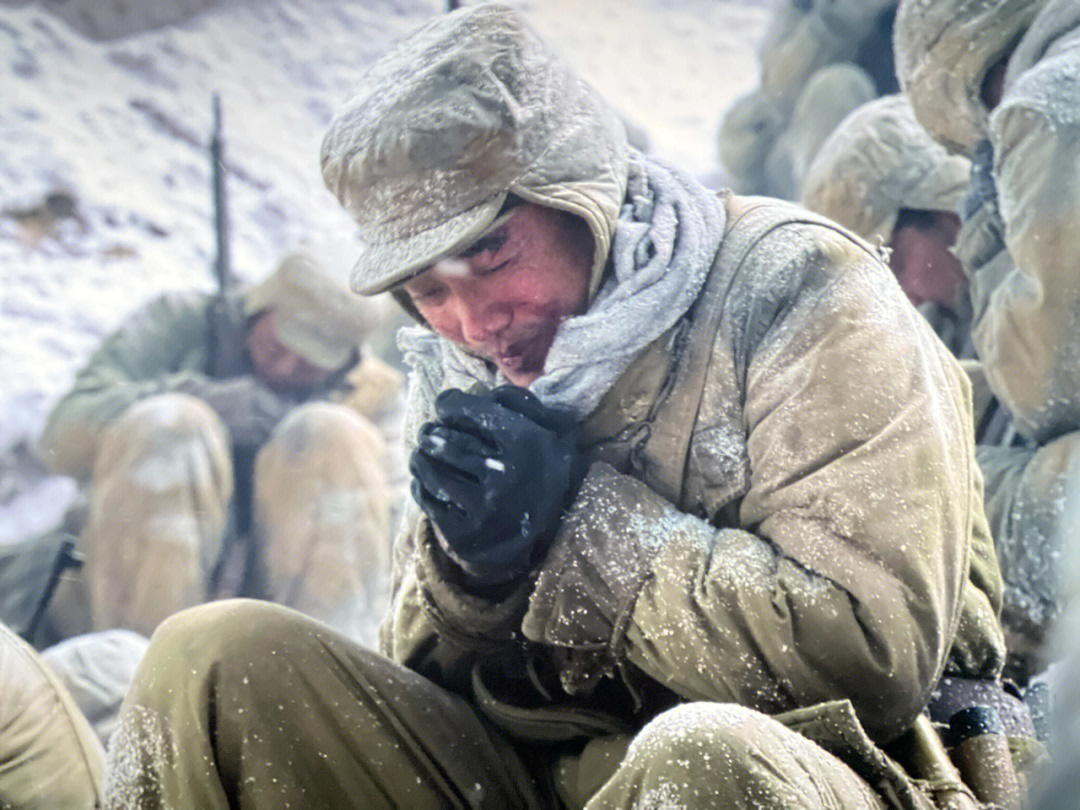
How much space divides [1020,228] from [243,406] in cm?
228

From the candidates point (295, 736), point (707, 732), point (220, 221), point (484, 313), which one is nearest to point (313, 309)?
point (220, 221)

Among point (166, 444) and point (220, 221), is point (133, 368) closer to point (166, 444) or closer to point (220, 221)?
point (220, 221)

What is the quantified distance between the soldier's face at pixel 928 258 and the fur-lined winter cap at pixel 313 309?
67.0 inches

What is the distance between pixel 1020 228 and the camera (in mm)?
1565

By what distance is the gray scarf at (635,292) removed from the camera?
105cm

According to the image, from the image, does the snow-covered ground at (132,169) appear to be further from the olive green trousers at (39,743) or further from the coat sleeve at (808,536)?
the coat sleeve at (808,536)

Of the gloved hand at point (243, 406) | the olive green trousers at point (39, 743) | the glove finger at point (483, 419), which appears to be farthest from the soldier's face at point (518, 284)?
the gloved hand at point (243, 406)

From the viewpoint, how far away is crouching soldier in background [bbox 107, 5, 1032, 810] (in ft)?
3.03

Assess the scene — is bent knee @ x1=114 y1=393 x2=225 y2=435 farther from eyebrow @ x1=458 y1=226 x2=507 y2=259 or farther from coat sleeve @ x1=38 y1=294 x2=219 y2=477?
eyebrow @ x1=458 y1=226 x2=507 y2=259

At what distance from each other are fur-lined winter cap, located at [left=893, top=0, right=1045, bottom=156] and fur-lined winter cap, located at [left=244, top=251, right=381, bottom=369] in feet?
6.19

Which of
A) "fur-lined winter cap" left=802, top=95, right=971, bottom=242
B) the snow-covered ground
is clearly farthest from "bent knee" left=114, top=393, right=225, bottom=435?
"fur-lined winter cap" left=802, top=95, right=971, bottom=242

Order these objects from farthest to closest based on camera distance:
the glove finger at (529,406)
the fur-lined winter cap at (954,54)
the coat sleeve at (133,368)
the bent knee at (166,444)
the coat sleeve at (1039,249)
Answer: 1. the coat sleeve at (133,368)
2. the bent knee at (166,444)
3. the fur-lined winter cap at (954,54)
4. the coat sleeve at (1039,249)
5. the glove finger at (529,406)

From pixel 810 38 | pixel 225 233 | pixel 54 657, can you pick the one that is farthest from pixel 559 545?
pixel 810 38

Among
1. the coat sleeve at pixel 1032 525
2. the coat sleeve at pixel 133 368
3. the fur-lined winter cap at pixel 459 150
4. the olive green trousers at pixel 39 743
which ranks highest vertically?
the fur-lined winter cap at pixel 459 150
